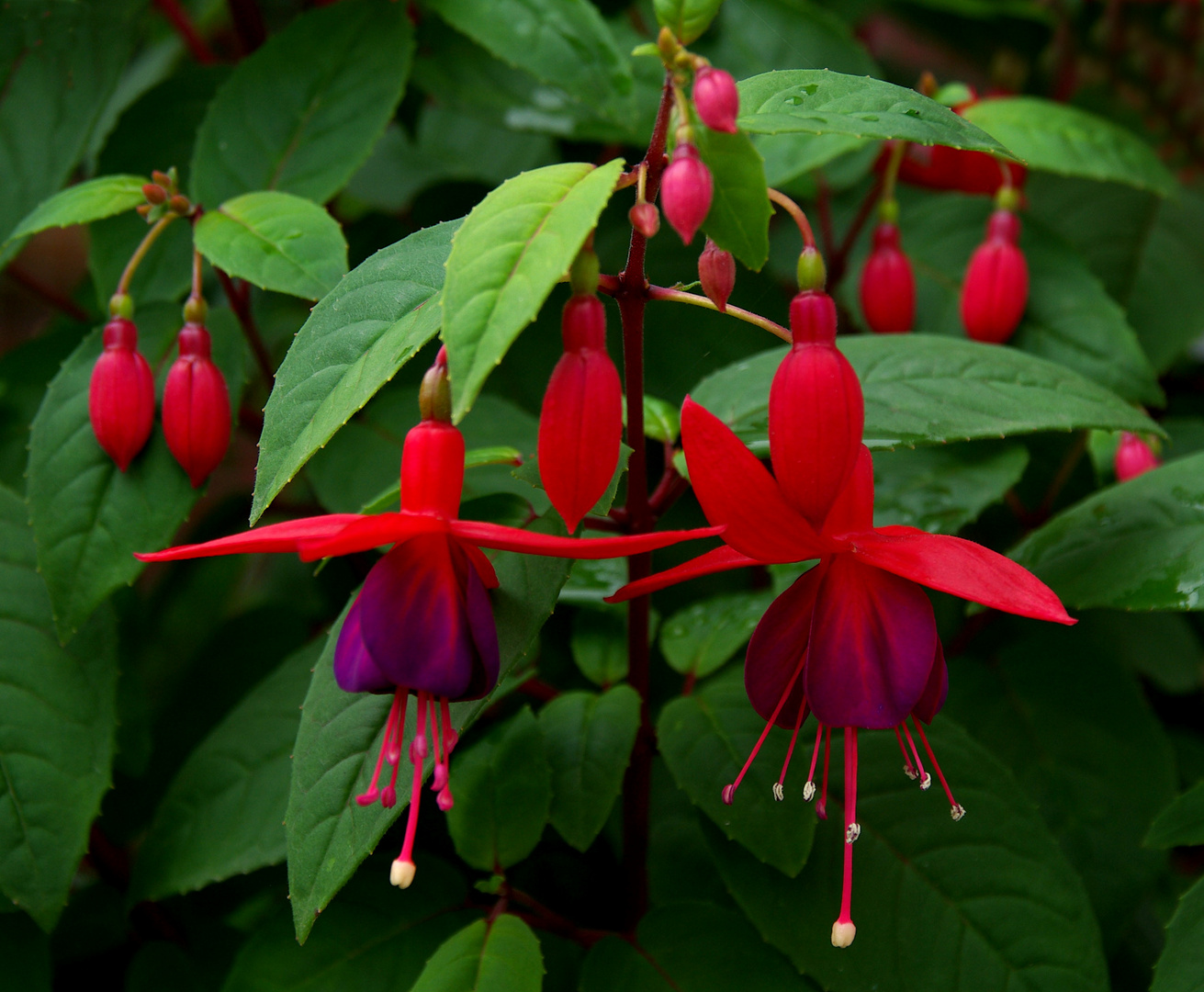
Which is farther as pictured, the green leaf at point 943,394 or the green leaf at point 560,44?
the green leaf at point 560,44

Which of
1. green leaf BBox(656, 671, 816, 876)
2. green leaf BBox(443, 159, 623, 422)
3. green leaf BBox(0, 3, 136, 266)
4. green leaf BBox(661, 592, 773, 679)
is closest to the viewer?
green leaf BBox(443, 159, 623, 422)

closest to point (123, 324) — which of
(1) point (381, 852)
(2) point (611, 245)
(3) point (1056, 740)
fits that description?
(1) point (381, 852)

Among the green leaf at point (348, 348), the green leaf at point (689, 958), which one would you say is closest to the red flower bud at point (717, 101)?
the green leaf at point (348, 348)

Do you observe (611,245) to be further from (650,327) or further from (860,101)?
(860,101)

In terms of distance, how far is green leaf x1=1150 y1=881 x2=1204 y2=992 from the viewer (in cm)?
49

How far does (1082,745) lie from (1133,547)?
266 mm

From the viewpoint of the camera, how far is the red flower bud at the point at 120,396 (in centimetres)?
60

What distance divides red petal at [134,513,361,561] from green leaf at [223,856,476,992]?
12.3 inches

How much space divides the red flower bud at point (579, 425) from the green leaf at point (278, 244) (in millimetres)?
206

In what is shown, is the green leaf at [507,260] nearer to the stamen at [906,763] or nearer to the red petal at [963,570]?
the red petal at [963,570]

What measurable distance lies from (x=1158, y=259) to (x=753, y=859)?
810 mm

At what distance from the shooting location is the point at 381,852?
661 millimetres

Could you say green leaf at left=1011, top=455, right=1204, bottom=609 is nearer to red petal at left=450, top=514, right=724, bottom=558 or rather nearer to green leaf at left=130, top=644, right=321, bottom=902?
red petal at left=450, top=514, right=724, bottom=558

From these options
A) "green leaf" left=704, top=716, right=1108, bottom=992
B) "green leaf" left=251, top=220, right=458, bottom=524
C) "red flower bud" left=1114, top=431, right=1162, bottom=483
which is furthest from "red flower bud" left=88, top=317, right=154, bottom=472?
"red flower bud" left=1114, top=431, right=1162, bottom=483
